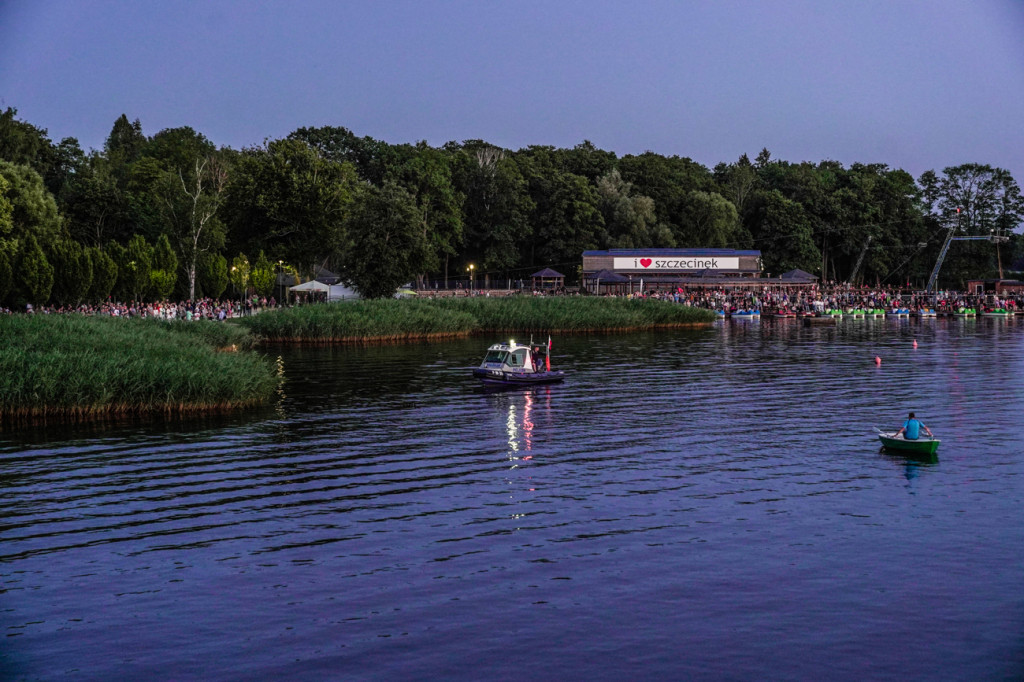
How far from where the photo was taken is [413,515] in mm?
25109

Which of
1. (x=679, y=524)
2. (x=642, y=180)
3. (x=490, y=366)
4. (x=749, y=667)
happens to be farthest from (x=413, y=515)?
(x=642, y=180)

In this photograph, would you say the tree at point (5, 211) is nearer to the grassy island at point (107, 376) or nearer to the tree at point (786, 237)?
the grassy island at point (107, 376)

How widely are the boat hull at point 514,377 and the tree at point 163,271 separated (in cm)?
5044

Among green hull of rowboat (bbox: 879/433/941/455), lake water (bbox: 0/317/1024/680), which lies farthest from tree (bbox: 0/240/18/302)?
green hull of rowboat (bbox: 879/433/941/455)

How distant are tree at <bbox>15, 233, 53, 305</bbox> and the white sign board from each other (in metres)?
65.6

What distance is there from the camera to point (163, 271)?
9344cm

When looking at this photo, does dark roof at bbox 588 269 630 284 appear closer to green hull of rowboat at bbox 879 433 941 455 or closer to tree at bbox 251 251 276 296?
tree at bbox 251 251 276 296

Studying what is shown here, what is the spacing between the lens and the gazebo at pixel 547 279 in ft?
414

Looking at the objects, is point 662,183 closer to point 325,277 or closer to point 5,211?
point 325,277

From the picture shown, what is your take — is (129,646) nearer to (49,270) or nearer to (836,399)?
(836,399)

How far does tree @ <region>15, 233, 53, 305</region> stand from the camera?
77.0m

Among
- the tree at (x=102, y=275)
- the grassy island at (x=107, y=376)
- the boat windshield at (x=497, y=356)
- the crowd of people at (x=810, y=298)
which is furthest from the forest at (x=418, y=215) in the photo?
the boat windshield at (x=497, y=356)

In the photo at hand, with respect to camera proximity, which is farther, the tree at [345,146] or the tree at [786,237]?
the tree at [345,146]

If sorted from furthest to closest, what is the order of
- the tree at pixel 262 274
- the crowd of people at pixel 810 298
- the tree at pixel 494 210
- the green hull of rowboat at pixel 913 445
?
1. the tree at pixel 494 210
2. the crowd of people at pixel 810 298
3. the tree at pixel 262 274
4. the green hull of rowboat at pixel 913 445
